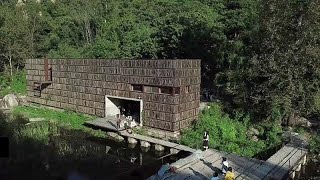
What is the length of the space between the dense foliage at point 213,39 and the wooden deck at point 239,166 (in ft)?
20.9

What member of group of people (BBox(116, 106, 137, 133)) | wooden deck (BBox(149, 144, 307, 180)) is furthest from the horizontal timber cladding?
wooden deck (BBox(149, 144, 307, 180))

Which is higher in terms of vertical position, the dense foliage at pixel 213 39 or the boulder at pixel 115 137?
the dense foliage at pixel 213 39

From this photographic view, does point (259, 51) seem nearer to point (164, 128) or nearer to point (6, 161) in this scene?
point (164, 128)

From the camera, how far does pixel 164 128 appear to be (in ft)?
91.0

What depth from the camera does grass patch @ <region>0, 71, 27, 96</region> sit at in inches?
1976

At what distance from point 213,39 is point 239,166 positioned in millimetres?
22165

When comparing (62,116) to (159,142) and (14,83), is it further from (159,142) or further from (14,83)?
(14,83)

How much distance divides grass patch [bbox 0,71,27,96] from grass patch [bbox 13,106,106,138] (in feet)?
38.4

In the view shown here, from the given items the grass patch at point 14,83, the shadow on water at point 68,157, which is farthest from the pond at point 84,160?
the grass patch at point 14,83

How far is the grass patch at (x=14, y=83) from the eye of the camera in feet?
165

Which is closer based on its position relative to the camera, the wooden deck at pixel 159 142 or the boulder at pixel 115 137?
the wooden deck at pixel 159 142

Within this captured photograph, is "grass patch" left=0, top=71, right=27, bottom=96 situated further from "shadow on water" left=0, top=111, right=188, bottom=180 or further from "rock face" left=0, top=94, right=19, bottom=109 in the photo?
"shadow on water" left=0, top=111, right=188, bottom=180

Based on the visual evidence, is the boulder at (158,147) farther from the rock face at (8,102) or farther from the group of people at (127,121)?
the rock face at (8,102)

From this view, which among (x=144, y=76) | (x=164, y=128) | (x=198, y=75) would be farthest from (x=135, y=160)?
(x=198, y=75)
